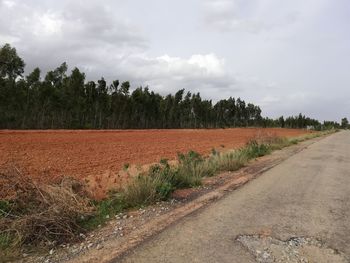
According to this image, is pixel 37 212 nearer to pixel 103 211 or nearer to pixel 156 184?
pixel 103 211

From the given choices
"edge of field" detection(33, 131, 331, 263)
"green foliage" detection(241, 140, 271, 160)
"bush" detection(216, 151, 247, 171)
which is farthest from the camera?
"green foliage" detection(241, 140, 271, 160)

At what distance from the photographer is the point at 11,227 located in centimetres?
653

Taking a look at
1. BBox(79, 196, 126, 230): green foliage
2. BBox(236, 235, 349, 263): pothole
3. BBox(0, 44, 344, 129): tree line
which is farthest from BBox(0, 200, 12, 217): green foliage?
BBox(0, 44, 344, 129): tree line

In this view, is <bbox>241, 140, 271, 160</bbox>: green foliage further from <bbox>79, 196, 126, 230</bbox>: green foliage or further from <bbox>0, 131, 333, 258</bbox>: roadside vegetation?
<bbox>79, 196, 126, 230</bbox>: green foliage

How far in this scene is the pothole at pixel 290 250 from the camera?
5.71m

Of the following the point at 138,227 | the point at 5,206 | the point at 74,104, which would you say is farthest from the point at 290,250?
the point at 74,104

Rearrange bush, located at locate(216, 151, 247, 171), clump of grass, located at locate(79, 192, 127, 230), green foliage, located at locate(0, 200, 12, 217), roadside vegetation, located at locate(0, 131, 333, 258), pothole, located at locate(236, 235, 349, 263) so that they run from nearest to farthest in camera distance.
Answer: pothole, located at locate(236, 235, 349, 263) → roadside vegetation, located at locate(0, 131, 333, 258) → green foliage, located at locate(0, 200, 12, 217) → clump of grass, located at locate(79, 192, 127, 230) → bush, located at locate(216, 151, 247, 171)

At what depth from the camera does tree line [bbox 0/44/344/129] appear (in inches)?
2534

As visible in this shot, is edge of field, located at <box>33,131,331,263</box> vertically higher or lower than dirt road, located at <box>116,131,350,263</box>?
lower

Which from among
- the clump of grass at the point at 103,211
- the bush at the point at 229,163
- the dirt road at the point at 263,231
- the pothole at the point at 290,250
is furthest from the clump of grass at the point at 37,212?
the bush at the point at 229,163

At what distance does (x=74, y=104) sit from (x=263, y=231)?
234ft

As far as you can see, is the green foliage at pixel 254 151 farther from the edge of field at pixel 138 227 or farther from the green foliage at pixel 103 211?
the green foliage at pixel 103 211

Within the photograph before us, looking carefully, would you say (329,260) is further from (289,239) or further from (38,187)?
(38,187)

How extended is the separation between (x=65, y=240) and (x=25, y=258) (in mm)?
807
